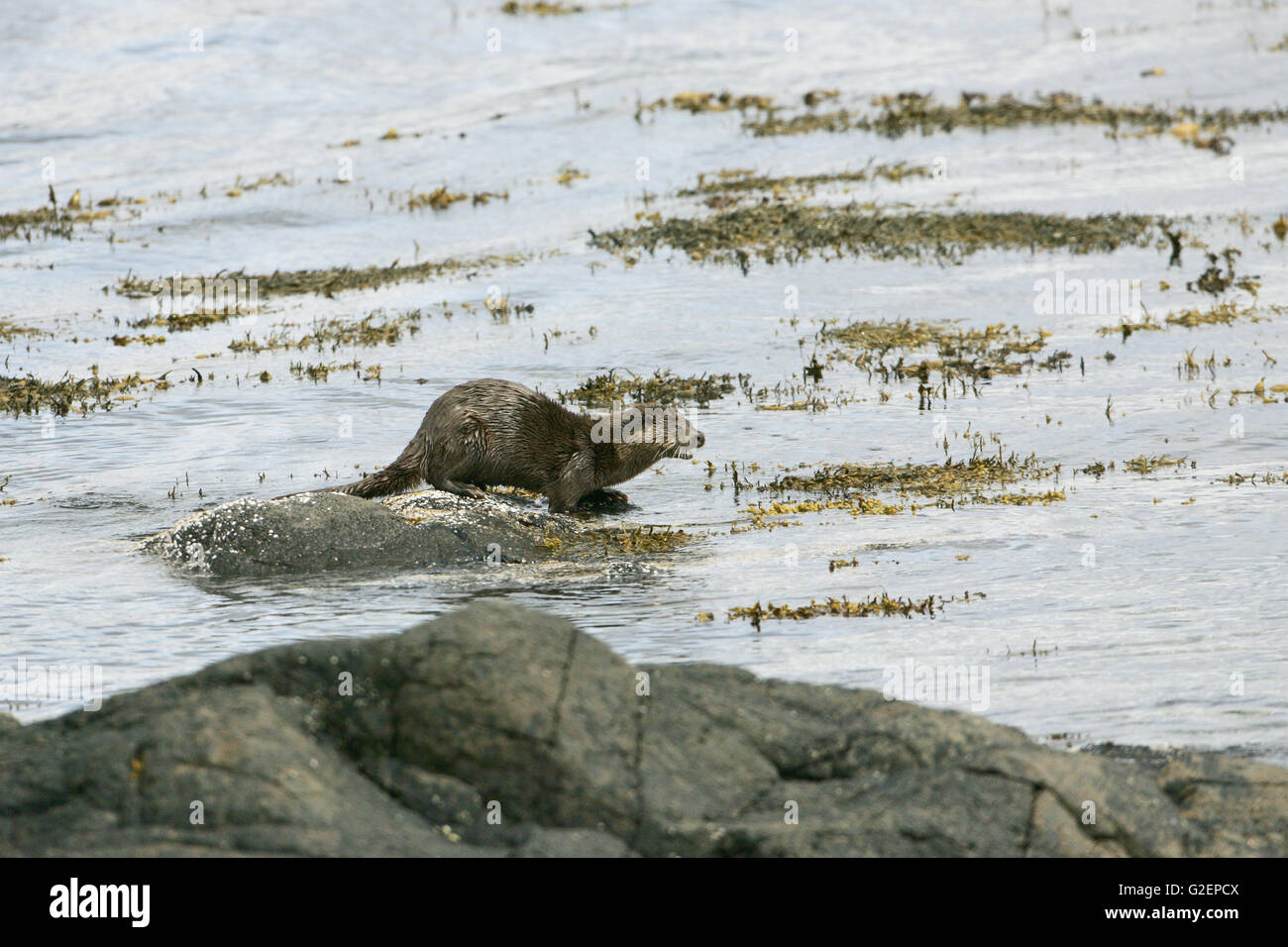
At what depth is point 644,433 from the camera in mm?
13414

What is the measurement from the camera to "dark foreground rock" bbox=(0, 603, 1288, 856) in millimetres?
5418

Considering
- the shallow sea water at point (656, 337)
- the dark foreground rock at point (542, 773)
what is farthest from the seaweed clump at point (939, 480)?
the dark foreground rock at point (542, 773)

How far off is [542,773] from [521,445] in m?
7.61

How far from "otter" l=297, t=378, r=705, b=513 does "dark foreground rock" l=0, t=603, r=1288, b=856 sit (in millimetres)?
6793

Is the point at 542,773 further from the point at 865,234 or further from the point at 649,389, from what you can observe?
the point at 865,234

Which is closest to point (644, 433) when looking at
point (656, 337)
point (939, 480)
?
point (939, 480)

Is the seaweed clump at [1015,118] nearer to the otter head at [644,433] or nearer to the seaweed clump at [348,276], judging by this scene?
the seaweed clump at [348,276]

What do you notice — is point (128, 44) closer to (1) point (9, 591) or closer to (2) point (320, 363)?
(2) point (320, 363)

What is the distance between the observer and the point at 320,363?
62.6 ft

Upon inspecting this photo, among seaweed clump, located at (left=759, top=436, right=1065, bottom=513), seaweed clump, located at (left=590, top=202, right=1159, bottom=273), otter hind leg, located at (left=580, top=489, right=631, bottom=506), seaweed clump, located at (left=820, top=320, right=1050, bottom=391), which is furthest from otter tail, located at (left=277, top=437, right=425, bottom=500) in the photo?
seaweed clump, located at (left=590, top=202, right=1159, bottom=273)

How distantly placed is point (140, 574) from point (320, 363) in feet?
26.0

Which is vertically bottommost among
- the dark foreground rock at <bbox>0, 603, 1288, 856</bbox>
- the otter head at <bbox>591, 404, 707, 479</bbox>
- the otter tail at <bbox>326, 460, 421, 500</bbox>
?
the dark foreground rock at <bbox>0, 603, 1288, 856</bbox>

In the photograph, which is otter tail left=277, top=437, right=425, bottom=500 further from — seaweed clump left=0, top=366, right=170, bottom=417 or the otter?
seaweed clump left=0, top=366, right=170, bottom=417
